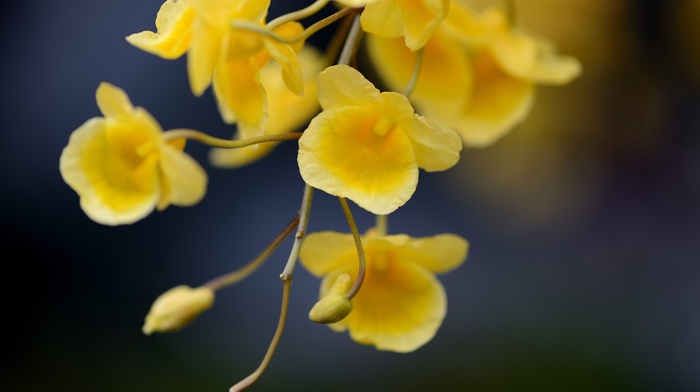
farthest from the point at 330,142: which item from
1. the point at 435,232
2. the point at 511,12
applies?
the point at 435,232

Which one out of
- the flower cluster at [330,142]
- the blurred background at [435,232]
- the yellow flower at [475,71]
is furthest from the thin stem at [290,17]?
the blurred background at [435,232]

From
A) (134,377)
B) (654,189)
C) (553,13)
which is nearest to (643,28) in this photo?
(553,13)

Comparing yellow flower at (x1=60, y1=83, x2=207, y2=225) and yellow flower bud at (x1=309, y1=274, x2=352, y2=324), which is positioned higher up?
yellow flower at (x1=60, y1=83, x2=207, y2=225)

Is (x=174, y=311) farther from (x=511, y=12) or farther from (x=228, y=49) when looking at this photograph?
(x=511, y=12)

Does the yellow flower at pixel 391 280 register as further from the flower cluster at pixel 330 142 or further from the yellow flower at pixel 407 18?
the yellow flower at pixel 407 18

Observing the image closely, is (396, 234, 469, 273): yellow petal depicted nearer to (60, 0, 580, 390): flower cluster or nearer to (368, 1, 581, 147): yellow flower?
(60, 0, 580, 390): flower cluster

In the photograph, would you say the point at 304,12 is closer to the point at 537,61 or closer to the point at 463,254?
the point at 463,254

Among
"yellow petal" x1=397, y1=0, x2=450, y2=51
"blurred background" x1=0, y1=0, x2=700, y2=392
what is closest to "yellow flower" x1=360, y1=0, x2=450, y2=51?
"yellow petal" x1=397, y1=0, x2=450, y2=51
